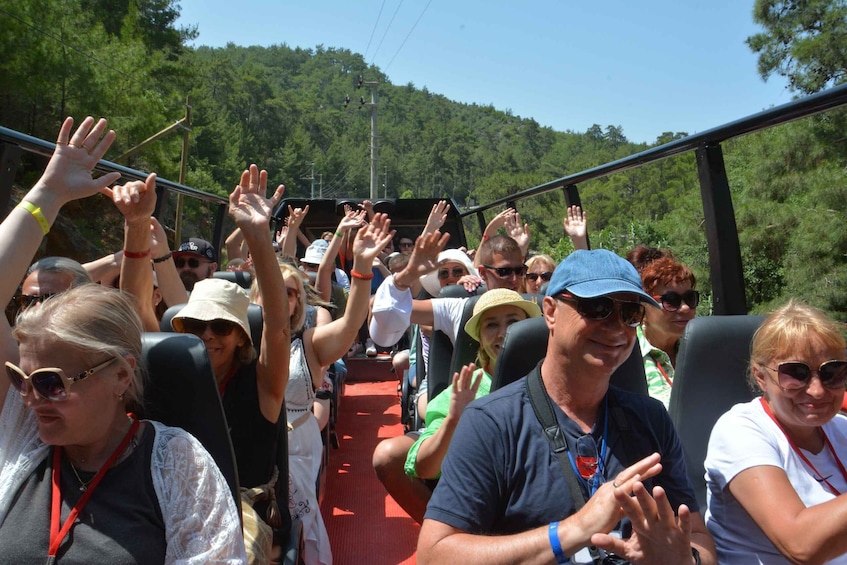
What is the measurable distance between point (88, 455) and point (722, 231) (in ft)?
6.22

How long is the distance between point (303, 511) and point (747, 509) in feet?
5.22

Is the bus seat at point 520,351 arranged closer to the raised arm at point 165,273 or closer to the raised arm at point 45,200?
the raised arm at point 45,200

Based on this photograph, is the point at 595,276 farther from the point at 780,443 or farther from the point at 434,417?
the point at 434,417

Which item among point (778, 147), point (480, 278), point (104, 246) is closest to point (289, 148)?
point (104, 246)

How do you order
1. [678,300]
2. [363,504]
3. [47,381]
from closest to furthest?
[47,381]
[678,300]
[363,504]

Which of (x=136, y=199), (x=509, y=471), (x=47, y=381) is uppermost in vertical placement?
(x=136, y=199)

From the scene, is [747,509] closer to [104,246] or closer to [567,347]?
[567,347]

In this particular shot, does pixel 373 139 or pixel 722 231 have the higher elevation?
pixel 373 139

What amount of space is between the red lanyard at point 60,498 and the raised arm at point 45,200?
0.69ft

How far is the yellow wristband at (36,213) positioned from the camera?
165cm

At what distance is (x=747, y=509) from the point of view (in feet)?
5.65

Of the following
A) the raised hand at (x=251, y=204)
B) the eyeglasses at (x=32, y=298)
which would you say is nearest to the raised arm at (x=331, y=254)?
the raised hand at (x=251, y=204)

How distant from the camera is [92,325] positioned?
1589mm

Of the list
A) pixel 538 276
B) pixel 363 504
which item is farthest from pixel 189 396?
pixel 538 276
